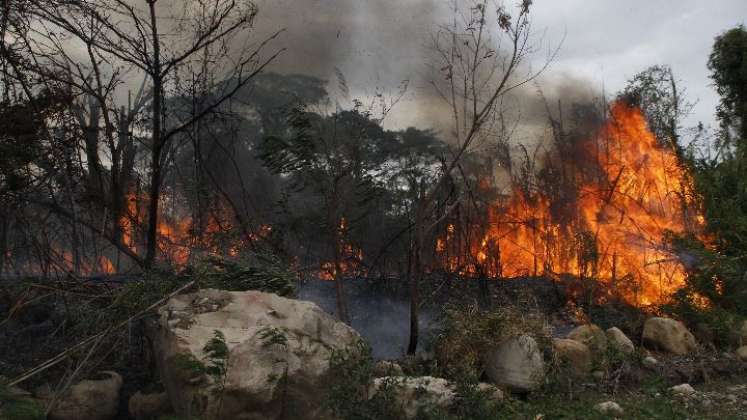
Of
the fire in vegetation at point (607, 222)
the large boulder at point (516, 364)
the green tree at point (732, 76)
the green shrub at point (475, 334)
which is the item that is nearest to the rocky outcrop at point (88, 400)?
the green shrub at point (475, 334)

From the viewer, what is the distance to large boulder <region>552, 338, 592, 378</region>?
7.65 meters

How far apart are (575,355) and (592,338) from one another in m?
0.69

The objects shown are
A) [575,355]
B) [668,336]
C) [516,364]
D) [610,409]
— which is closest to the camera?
[610,409]

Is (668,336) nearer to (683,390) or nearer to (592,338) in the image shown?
(592,338)

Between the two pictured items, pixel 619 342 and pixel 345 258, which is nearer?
pixel 619 342

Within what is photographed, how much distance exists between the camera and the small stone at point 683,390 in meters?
7.11

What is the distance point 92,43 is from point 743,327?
10.0 m

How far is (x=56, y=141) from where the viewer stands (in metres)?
6.78

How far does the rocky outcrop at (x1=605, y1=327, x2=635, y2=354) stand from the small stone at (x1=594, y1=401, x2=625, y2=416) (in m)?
1.99

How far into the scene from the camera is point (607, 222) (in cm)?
1305

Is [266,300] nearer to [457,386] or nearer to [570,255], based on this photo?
[457,386]

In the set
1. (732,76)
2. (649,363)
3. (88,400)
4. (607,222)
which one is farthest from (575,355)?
(732,76)

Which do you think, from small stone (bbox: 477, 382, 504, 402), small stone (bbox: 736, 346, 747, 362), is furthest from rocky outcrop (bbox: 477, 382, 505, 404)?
small stone (bbox: 736, 346, 747, 362)

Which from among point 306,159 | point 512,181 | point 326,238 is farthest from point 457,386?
point 512,181
